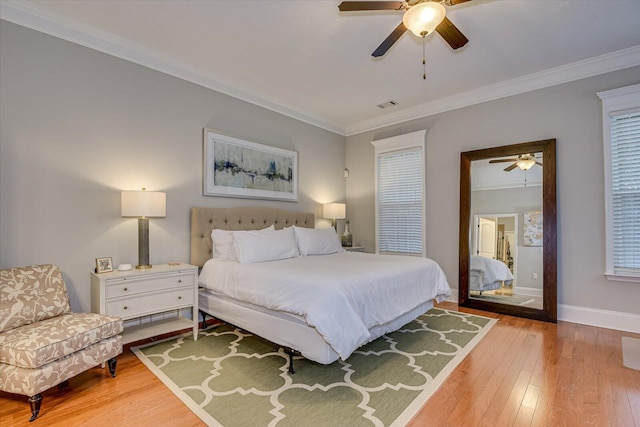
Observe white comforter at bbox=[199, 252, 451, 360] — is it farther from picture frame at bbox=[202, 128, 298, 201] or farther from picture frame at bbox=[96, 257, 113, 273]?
picture frame at bbox=[202, 128, 298, 201]

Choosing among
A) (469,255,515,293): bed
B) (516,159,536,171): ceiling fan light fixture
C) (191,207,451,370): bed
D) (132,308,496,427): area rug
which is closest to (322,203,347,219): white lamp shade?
(191,207,451,370): bed

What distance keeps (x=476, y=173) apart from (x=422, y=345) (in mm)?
2591

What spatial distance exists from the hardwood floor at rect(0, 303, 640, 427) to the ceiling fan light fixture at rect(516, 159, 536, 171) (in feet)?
6.95

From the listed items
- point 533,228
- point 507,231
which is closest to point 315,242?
point 507,231

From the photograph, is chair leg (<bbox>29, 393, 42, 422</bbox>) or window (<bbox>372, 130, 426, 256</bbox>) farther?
window (<bbox>372, 130, 426, 256</bbox>)

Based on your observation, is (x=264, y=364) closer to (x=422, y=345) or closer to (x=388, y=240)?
(x=422, y=345)

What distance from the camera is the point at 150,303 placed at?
281 cm

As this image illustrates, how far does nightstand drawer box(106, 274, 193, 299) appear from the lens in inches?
103

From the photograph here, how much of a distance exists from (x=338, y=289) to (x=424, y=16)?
1955 millimetres

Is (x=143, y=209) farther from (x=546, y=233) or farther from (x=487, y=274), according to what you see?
(x=546, y=233)

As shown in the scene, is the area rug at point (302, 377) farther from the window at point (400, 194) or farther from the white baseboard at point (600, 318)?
the window at point (400, 194)

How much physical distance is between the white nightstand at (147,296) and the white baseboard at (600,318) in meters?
4.17

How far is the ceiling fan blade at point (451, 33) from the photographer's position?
2.25 m

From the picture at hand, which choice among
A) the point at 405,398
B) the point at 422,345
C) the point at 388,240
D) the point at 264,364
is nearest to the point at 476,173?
the point at 388,240
